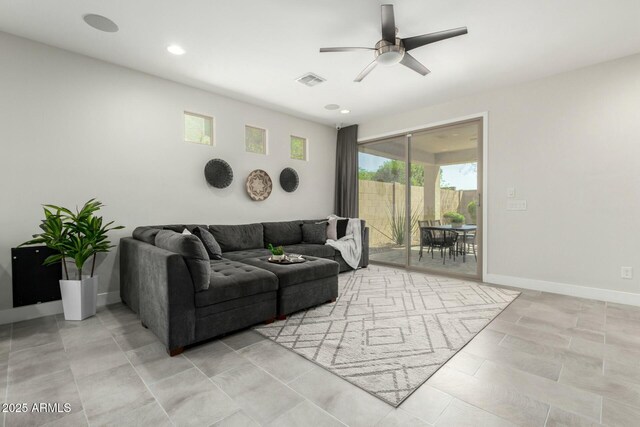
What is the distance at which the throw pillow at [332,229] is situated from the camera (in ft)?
17.1

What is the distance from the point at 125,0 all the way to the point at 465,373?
3.77m

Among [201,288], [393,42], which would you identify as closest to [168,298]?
[201,288]

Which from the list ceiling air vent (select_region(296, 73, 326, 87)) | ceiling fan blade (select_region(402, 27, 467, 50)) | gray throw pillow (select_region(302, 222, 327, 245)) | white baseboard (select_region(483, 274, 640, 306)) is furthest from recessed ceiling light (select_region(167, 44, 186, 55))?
white baseboard (select_region(483, 274, 640, 306))

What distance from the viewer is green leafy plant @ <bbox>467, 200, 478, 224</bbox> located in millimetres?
4492

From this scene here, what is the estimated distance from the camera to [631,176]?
333 cm

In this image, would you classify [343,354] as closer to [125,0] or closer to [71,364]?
[71,364]

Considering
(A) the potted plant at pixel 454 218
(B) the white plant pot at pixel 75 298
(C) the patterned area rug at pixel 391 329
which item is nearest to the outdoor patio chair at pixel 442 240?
(A) the potted plant at pixel 454 218

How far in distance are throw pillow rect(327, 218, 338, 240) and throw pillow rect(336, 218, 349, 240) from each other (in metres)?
0.04

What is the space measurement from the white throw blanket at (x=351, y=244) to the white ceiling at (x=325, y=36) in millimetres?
2302

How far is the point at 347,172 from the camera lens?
19.9 ft

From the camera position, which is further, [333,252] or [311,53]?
[333,252]

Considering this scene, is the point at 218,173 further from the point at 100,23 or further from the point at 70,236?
the point at 100,23

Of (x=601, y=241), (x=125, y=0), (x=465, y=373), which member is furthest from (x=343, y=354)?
(x=601, y=241)

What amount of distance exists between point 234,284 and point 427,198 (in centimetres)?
373
